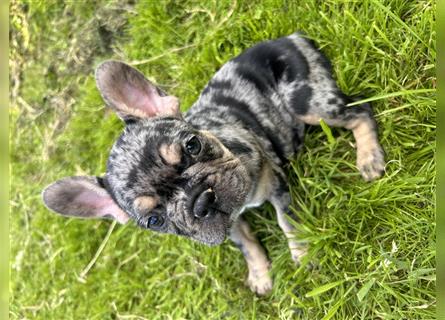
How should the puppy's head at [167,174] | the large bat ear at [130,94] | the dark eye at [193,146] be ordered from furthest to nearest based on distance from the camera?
1. the large bat ear at [130,94]
2. the dark eye at [193,146]
3. the puppy's head at [167,174]

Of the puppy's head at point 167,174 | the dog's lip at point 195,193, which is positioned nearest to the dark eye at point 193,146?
the puppy's head at point 167,174

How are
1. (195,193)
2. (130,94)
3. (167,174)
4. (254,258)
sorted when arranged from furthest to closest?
(254,258) < (130,94) < (167,174) < (195,193)

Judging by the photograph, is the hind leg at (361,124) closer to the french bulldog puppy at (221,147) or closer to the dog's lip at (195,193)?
the french bulldog puppy at (221,147)

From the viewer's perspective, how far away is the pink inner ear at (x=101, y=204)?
4703 mm

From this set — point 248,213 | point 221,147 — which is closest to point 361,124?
point 221,147

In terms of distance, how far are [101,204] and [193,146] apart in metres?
1.19

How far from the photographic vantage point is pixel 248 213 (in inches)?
218

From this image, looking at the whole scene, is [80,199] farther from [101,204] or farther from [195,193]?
[195,193]

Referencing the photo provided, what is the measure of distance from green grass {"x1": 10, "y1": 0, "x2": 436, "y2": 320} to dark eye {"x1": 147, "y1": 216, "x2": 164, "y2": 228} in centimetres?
144

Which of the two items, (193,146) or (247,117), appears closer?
(193,146)

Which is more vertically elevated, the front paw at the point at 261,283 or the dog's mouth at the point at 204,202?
the dog's mouth at the point at 204,202

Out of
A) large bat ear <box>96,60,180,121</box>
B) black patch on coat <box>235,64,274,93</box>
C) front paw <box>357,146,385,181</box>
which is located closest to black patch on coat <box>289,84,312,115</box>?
black patch on coat <box>235,64,274,93</box>

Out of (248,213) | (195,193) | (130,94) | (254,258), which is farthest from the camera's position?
(248,213)

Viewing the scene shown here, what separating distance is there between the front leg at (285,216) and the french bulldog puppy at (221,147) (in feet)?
0.04
